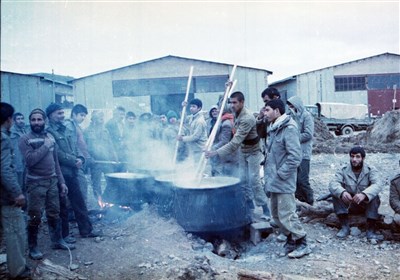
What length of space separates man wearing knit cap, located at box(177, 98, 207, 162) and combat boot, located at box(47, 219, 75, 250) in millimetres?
2723

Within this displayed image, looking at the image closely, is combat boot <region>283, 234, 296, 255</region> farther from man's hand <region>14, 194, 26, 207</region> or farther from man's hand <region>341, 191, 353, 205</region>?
man's hand <region>14, 194, 26, 207</region>

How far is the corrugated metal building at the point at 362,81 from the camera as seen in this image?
84.1 ft

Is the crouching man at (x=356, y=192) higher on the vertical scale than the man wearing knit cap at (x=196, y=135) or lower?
lower

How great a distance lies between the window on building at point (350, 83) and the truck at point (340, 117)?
3398 millimetres

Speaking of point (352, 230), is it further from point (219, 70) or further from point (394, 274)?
point (219, 70)

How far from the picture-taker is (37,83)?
1639 cm

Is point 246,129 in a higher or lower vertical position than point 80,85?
lower

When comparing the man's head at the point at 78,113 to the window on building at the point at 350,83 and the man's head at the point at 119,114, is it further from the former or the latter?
the window on building at the point at 350,83

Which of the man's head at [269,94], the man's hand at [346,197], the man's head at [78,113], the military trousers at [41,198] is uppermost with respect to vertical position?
the man's head at [269,94]

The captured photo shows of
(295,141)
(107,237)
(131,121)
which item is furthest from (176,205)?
(131,121)

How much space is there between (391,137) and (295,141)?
13.6 metres

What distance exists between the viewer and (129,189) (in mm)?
5832

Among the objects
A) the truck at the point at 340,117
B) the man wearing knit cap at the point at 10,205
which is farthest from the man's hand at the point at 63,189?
the truck at the point at 340,117

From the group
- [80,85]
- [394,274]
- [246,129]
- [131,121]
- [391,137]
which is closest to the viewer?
[394,274]
